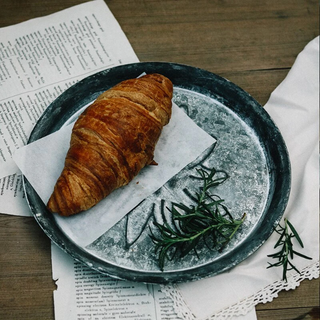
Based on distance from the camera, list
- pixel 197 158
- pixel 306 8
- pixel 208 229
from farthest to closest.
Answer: pixel 306 8
pixel 197 158
pixel 208 229

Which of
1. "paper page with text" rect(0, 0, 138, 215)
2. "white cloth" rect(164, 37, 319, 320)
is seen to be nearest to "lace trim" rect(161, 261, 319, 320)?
"white cloth" rect(164, 37, 319, 320)

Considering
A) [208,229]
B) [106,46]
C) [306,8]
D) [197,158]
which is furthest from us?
[306,8]

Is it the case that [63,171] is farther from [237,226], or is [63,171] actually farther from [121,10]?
[121,10]

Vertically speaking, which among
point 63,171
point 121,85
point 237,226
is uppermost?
point 121,85

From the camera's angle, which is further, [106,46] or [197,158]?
[106,46]

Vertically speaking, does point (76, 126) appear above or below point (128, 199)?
above

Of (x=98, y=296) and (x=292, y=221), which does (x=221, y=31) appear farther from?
(x=98, y=296)

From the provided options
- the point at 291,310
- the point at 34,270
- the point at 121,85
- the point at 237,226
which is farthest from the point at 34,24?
the point at 291,310
